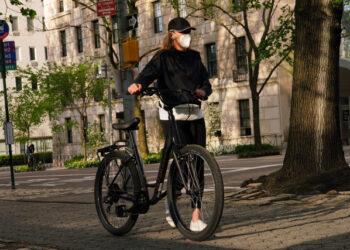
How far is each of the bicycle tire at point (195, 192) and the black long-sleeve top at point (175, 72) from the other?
0.83m

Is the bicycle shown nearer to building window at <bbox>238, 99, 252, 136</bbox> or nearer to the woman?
the woman

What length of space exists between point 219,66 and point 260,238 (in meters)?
31.8

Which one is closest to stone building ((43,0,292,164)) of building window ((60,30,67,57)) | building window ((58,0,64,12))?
building window ((60,30,67,57))

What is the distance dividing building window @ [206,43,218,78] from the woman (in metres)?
31.3

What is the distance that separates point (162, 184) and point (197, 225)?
616 mm

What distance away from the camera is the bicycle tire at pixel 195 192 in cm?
504

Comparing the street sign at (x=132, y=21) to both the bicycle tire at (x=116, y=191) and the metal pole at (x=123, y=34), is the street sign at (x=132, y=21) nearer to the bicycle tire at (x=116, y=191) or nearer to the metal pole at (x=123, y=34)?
the metal pole at (x=123, y=34)

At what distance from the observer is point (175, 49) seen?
614 centimetres

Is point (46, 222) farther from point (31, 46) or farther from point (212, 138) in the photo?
point (31, 46)

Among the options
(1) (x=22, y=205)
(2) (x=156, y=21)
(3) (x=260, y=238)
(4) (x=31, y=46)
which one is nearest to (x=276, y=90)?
(2) (x=156, y=21)

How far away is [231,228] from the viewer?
6.01 metres

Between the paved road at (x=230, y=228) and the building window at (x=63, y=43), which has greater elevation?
the building window at (x=63, y=43)

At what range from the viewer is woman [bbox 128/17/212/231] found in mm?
5859

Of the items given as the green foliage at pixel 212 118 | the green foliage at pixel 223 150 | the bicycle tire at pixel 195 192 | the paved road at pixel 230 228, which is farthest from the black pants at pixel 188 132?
the green foliage at pixel 212 118
